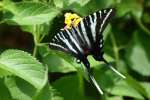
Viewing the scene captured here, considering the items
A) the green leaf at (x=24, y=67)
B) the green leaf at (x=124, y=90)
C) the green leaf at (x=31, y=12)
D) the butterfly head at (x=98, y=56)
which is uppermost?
the green leaf at (x=31, y=12)

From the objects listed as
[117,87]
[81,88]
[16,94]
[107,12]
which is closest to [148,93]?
[117,87]

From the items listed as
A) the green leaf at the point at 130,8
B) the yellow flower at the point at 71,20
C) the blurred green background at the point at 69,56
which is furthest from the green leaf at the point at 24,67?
the green leaf at the point at 130,8

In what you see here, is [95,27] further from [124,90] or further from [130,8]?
[130,8]

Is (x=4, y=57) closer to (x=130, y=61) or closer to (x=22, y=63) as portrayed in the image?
(x=22, y=63)

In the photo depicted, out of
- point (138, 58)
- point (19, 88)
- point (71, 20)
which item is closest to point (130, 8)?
point (138, 58)

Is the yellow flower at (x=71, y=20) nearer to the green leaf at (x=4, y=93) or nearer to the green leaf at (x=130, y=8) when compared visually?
the green leaf at (x=4, y=93)

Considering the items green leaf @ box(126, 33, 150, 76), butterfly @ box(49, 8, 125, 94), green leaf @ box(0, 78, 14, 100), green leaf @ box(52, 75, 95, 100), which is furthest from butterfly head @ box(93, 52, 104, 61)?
green leaf @ box(126, 33, 150, 76)
